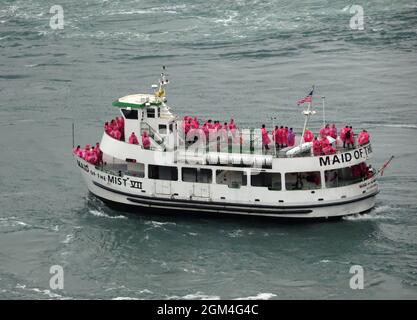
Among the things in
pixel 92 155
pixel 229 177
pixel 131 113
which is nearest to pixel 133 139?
pixel 131 113

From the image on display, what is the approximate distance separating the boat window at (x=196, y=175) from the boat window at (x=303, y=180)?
166 inches

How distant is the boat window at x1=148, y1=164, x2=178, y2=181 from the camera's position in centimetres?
5759

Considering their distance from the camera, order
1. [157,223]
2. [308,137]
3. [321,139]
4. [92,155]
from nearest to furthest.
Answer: [321,139], [308,137], [157,223], [92,155]

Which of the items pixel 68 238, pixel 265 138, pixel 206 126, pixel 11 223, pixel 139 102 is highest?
pixel 139 102

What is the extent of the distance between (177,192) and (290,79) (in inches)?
1090

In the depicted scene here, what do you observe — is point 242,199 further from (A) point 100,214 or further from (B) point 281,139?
(A) point 100,214

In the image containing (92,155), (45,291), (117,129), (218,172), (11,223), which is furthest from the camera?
(92,155)

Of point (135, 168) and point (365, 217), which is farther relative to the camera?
point (135, 168)

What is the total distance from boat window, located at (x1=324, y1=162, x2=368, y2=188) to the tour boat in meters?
0.05

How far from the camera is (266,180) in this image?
56562 mm

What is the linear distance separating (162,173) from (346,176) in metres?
10.0

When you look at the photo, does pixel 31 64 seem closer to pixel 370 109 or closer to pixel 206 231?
pixel 370 109

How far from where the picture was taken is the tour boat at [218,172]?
55406 millimetres

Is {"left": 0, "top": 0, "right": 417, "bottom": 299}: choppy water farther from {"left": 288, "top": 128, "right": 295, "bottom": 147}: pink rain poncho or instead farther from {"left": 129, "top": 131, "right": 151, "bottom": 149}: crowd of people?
{"left": 288, "top": 128, "right": 295, "bottom": 147}: pink rain poncho
